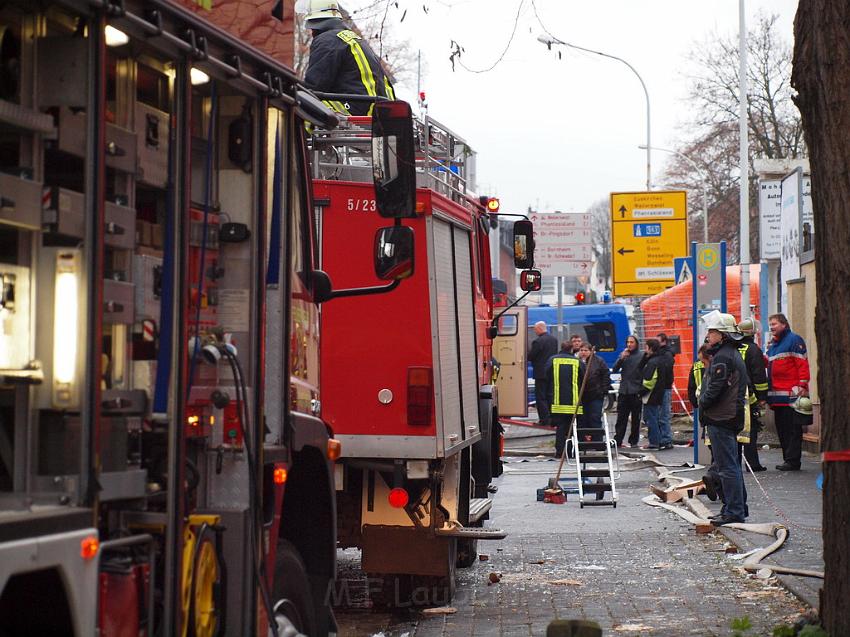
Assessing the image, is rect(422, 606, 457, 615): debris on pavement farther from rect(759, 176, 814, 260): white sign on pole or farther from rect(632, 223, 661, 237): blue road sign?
rect(632, 223, 661, 237): blue road sign

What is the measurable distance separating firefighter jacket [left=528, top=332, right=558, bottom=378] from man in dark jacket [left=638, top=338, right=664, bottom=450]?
3861mm

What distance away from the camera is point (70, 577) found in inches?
147

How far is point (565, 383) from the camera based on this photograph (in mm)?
20750

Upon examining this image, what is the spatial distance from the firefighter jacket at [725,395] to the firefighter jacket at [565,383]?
6886 millimetres

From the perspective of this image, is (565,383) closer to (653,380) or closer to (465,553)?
(653,380)

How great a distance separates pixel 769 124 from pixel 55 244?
2296 inches

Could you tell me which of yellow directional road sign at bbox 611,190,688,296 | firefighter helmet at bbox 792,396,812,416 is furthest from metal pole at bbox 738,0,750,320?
firefighter helmet at bbox 792,396,812,416

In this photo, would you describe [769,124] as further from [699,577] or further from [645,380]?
[699,577]

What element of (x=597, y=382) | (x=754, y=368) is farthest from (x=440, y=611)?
(x=597, y=382)

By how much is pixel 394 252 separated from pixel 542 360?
22.2 m

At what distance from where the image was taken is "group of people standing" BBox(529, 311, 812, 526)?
1333 centimetres

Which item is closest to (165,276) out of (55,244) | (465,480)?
(55,244)

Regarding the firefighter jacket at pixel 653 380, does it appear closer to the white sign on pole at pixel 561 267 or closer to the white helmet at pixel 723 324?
the white sign on pole at pixel 561 267

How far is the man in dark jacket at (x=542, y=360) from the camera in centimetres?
2830
